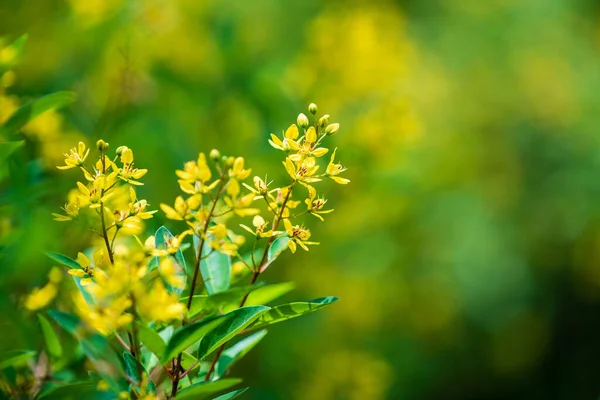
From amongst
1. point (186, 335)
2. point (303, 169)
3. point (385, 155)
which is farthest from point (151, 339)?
point (385, 155)

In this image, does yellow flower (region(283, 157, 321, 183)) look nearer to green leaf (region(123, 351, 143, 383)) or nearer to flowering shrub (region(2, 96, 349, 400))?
flowering shrub (region(2, 96, 349, 400))

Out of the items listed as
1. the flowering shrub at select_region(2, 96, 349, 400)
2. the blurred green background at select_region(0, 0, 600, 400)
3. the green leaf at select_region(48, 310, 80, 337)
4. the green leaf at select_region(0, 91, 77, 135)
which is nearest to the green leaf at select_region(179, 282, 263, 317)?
the flowering shrub at select_region(2, 96, 349, 400)

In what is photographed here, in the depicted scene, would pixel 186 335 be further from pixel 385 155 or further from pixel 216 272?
pixel 385 155

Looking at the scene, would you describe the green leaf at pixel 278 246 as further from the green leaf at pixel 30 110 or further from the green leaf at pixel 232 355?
the green leaf at pixel 30 110

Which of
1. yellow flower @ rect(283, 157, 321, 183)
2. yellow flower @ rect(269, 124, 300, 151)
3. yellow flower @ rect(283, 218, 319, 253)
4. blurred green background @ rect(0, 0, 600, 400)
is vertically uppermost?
yellow flower @ rect(269, 124, 300, 151)

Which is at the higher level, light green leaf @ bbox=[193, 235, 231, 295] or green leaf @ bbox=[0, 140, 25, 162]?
green leaf @ bbox=[0, 140, 25, 162]

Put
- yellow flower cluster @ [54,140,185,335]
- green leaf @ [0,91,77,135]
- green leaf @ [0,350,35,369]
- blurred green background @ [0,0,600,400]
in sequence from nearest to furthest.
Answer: yellow flower cluster @ [54,140,185,335] → green leaf @ [0,350,35,369] → green leaf @ [0,91,77,135] → blurred green background @ [0,0,600,400]

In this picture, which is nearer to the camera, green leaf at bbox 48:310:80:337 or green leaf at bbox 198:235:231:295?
green leaf at bbox 48:310:80:337
